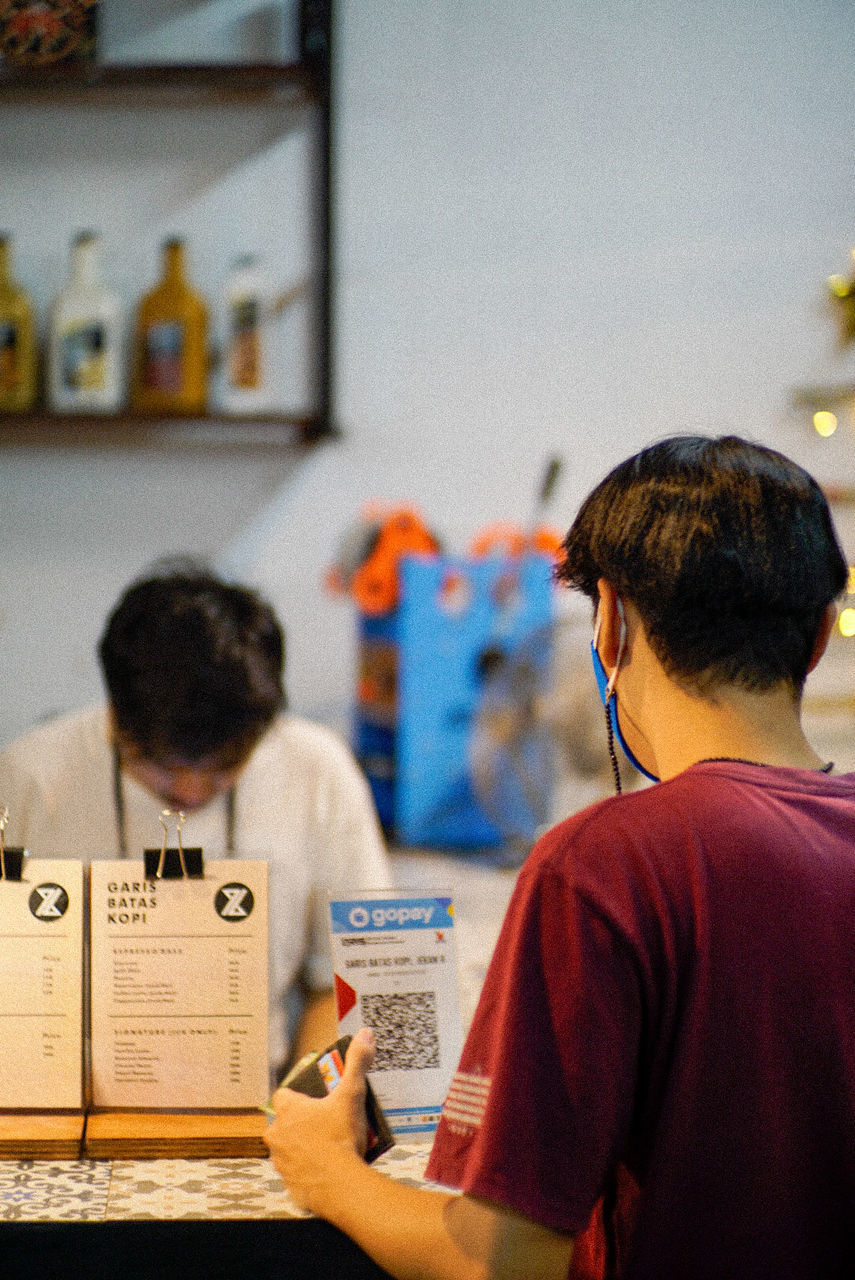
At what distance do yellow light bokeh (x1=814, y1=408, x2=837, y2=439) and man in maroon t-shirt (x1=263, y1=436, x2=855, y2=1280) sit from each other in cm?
251

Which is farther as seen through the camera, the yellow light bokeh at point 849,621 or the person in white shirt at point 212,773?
the yellow light bokeh at point 849,621

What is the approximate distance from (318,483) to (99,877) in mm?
2150

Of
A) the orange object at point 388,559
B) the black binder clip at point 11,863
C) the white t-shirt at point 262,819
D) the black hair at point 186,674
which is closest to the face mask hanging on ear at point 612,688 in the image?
the black binder clip at point 11,863

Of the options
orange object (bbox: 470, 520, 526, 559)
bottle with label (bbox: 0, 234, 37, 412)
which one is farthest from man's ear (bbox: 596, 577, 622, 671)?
bottle with label (bbox: 0, 234, 37, 412)

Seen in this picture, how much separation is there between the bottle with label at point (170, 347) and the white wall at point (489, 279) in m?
0.14

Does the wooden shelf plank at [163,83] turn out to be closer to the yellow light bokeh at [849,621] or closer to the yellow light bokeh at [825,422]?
the yellow light bokeh at [825,422]

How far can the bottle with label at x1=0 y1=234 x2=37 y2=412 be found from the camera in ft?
8.91

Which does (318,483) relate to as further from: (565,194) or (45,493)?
(565,194)

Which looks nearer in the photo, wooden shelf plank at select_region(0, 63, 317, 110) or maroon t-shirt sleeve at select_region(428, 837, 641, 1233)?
maroon t-shirt sleeve at select_region(428, 837, 641, 1233)

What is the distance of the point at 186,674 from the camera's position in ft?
4.36

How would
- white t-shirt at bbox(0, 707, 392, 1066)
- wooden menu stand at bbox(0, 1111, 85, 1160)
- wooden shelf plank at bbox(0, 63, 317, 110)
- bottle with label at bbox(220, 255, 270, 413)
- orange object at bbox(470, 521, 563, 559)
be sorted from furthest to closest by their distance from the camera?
orange object at bbox(470, 521, 563, 559) → bottle with label at bbox(220, 255, 270, 413) → wooden shelf plank at bbox(0, 63, 317, 110) → white t-shirt at bbox(0, 707, 392, 1066) → wooden menu stand at bbox(0, 1111, 85, 1160)

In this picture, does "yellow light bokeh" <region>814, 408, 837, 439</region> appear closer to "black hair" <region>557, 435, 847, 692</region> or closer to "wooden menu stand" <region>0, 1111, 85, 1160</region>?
"black hair" <region>557, 435, 847, 692</region>

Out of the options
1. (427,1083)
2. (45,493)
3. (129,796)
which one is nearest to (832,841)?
(427,1083)

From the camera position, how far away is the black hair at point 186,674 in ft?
4.36
